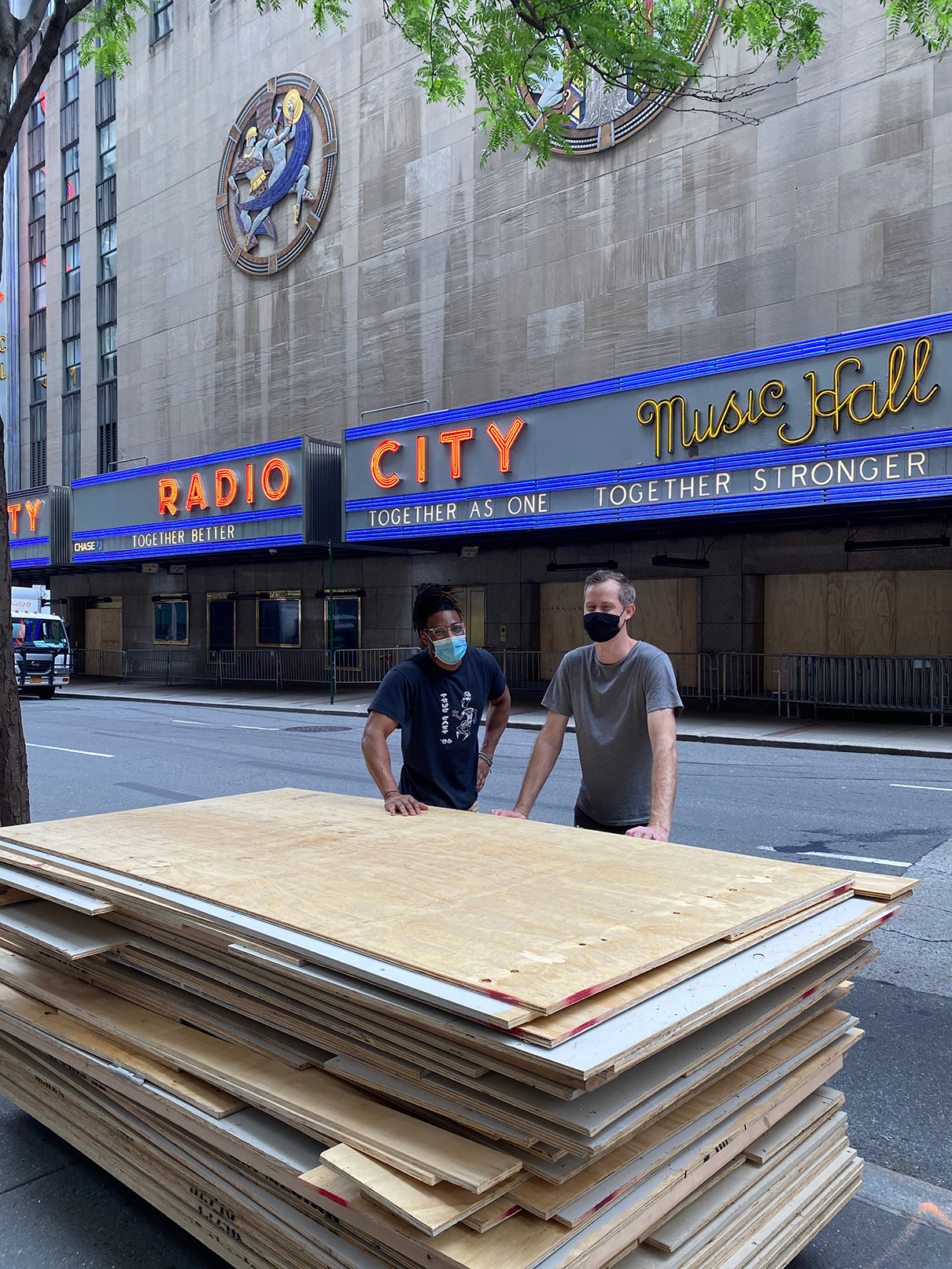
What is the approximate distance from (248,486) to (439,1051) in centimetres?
2363

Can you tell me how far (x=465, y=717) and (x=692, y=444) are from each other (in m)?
13.2

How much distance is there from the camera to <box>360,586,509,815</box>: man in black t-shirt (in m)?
4.34

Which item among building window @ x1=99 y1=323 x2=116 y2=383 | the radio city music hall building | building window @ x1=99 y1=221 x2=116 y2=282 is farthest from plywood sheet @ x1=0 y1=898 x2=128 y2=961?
building window @ x1=99 y1=221 x2=116 y2=282

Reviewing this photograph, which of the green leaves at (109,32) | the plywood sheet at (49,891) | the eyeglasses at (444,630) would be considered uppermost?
the green leaves at (109,32)

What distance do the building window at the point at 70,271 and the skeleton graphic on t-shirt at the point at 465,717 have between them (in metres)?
38.8

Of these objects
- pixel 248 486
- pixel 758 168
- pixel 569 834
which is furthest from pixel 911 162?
pixel 569 834

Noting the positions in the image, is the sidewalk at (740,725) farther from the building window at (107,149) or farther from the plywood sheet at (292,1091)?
the building window at (107,149)

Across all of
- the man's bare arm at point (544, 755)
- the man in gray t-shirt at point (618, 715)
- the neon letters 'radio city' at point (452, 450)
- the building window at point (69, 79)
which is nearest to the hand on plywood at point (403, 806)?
→ the man in gray t-shirt at point (618, 715)

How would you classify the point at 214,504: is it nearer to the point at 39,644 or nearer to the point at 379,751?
the point at 39,644

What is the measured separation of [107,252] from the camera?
1404 inches

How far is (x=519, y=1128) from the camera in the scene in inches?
74.7

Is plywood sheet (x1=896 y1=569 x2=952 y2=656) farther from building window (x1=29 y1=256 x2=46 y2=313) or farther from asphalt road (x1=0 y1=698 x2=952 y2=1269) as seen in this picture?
building window (x1=29 y1=256 x2=46 y2=313)

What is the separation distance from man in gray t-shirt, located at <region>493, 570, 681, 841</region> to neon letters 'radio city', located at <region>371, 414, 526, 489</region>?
15.3 meters

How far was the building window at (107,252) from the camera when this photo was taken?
35406 millimetres
